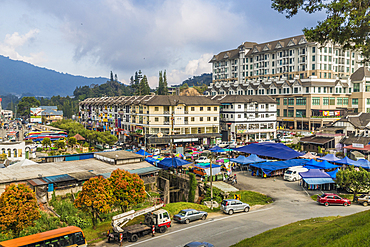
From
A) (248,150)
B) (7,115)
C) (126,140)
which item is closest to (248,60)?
(126,140)

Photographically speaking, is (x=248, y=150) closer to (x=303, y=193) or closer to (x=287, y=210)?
(x=303, y=193)

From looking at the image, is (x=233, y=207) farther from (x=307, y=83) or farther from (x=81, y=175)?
(x=307, y=83)

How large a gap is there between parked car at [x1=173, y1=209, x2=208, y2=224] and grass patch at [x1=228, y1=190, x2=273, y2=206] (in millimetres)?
6171

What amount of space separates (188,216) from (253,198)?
908cm

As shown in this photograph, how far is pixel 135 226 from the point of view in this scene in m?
20.6

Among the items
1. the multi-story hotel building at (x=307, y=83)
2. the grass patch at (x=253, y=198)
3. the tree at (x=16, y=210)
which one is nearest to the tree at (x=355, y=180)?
the grass patch at (x=253, y=198)

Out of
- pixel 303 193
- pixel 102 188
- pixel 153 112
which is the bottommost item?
pixel 303 193

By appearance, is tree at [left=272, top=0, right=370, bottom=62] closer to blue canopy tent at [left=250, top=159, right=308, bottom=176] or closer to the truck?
the truck

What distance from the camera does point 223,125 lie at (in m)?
74.1

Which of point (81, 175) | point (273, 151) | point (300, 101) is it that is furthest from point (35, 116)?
point (273, 151)

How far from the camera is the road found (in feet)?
63.0

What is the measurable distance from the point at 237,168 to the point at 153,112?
1044 inches

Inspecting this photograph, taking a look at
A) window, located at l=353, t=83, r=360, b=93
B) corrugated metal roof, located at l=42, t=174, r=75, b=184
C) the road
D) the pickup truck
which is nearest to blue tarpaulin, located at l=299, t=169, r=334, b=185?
the road

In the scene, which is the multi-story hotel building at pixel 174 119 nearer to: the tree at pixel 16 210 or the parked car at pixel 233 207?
the parked car at pixel 233 207
